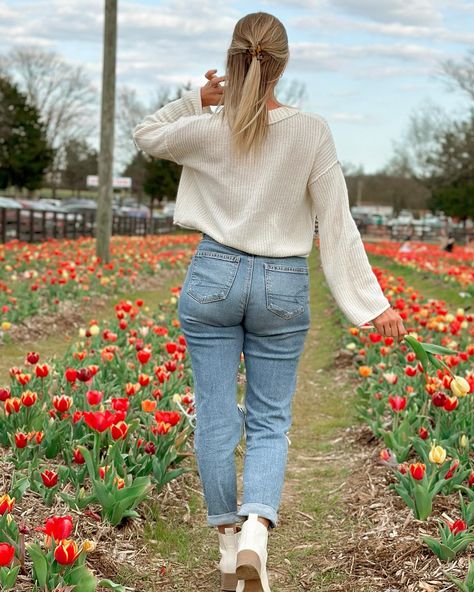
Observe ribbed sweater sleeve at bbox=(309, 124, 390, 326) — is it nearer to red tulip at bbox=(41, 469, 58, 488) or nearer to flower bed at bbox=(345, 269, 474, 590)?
flower bed at bbox=(345, 269, 474, 590)

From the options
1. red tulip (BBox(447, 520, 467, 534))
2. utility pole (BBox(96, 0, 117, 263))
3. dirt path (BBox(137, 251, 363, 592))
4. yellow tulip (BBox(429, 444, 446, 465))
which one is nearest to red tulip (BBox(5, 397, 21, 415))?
dirt path (BBox(137, 251, 363, 592))

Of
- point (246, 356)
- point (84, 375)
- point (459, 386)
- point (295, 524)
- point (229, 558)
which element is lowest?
point (295, 524)

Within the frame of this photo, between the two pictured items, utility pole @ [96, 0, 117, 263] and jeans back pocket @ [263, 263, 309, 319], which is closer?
jeans back pocket @ [263, 263, 309, 319]

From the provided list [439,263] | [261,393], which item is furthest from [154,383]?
[439,263]

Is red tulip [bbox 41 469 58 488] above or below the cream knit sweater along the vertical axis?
below

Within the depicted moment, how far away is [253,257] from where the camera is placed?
9.32ft

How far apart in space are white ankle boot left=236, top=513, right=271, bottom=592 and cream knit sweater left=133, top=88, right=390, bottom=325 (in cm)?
76

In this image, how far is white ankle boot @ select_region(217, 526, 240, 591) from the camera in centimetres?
300

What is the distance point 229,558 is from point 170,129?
4.82 feet

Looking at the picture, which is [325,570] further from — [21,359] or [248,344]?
[21,359]

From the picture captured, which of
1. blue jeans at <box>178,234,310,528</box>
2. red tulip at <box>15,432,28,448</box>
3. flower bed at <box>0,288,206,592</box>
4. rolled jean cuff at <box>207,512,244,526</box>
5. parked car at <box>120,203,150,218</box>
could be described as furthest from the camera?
parked car at <box>120,203,150,218</box>

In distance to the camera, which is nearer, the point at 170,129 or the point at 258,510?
the point at 258,510

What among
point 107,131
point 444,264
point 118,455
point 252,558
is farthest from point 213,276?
point 444,264

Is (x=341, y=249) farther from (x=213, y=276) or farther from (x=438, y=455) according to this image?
(x=438, y=455)
